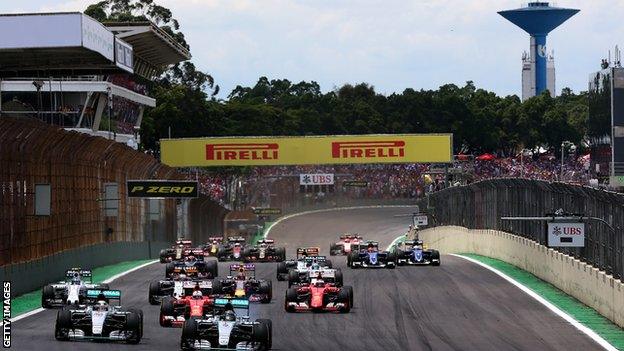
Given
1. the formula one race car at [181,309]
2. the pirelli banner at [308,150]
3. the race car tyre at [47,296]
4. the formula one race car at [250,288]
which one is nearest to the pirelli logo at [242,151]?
the pirelli banner at [308,150]

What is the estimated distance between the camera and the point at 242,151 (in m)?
87.9

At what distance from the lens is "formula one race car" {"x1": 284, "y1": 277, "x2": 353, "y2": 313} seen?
2738 cm

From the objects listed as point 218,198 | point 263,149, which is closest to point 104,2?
Result: point 218,198

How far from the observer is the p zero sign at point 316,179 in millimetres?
103688

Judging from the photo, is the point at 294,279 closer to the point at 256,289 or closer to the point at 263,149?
the point at 256,289

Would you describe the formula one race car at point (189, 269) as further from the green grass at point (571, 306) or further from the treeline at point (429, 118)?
the treeline at point (429, 118)

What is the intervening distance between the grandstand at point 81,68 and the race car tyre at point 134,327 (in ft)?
35.5

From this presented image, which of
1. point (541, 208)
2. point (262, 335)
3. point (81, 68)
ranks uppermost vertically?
point (81, 68)

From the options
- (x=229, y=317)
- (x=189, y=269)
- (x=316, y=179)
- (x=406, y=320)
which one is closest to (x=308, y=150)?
(x=316, y=179)

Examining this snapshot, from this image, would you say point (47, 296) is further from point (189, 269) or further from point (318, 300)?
point (189, 269)

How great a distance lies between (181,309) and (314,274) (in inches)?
237

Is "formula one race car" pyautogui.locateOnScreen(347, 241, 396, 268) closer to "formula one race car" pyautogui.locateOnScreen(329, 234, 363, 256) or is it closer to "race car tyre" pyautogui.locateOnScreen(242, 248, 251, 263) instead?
"race car tyre" pyautogui.locateOnScreen(242, 248, 251, 263)

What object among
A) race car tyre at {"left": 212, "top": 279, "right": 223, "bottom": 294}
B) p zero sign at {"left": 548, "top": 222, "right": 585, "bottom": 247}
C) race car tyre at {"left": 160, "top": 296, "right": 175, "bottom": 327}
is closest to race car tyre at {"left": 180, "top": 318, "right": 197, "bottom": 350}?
race car tyre at {"left": 160, "top": 296, "right": 175, "bottom": 327}

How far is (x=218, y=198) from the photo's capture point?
336 feet
